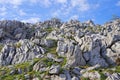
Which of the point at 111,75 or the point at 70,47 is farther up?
the point at 70,47

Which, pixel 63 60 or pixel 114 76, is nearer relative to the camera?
pixel 114 76

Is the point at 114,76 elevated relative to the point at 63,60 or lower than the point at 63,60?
lower

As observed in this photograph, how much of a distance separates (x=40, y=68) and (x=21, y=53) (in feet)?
76.4

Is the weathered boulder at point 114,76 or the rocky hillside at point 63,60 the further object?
the rocky hillside at point 63,60

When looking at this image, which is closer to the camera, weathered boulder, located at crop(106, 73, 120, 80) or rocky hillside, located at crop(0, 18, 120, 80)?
weathered boulder, located at crop(106, 73, 120, 80)

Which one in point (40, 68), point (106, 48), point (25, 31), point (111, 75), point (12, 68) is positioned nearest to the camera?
point (111, 75)

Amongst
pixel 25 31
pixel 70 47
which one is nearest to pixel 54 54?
pixel 70 47

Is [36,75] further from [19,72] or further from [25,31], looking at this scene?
[25,31]

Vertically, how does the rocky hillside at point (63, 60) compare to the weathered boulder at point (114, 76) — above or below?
above

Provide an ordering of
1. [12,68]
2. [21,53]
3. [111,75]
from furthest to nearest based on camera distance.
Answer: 1. [21,53]
2. [12,68]
3. [111,75]

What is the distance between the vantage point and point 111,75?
7500 cm

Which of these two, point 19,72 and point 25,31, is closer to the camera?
point 19,72

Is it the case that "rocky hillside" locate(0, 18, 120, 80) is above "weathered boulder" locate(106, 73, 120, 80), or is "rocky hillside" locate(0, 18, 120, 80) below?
above

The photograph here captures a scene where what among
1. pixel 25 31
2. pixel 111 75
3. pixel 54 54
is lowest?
pixel 111 75
